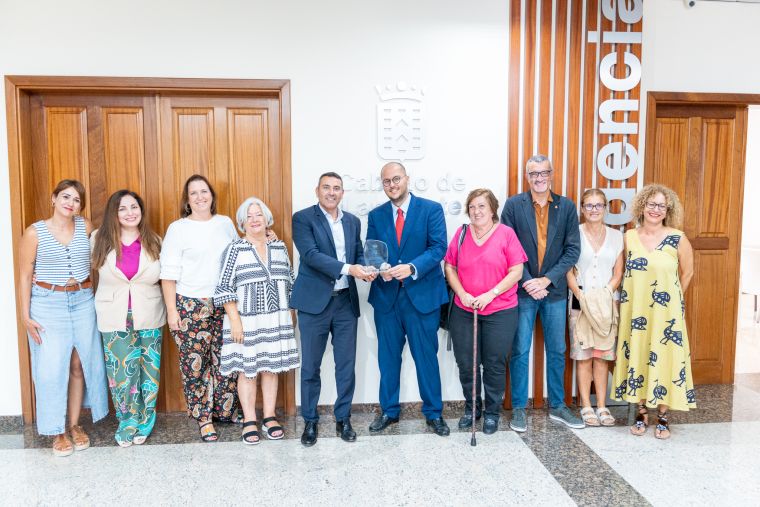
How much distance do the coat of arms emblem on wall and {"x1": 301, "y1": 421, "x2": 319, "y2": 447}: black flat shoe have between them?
1.82 meters

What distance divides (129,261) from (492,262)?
2209 mm

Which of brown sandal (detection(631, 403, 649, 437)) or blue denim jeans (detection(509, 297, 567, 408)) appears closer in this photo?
brown sandal (detection(631, 403, 649, 437))

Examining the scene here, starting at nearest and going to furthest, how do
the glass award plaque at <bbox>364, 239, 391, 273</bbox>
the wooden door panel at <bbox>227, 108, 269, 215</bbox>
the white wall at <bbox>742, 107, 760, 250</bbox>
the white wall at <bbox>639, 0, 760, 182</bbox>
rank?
1. the glass award plaque at <bbox>364, 239, 391, 273</bbox>
2. the wooden door panel at <bbox>227, 108, 269, 215</bbox>
3. the white wall at <bbox>639, 0, 760, 182</bbox>
4. the white wall at <bbox>742, 107, 760, 250</bbox>

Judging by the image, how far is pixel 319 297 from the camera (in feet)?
9.98

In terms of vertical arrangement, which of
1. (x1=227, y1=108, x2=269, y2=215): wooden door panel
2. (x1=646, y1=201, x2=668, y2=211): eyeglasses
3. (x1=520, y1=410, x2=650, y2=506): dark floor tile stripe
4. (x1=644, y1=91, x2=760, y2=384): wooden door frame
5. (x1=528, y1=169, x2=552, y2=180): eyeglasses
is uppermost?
(x1=644, y1=91, x2=760, y2=384): wooden door frame

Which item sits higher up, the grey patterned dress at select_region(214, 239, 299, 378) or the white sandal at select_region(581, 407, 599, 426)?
the grey patterned dress at select_region(214, 239, 299, 378)

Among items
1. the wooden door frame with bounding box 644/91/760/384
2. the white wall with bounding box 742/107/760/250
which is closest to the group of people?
the wooden door frame with bounding box 644/91/760/384

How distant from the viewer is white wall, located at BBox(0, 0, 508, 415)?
324 centimetres

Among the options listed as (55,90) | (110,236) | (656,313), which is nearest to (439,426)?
(656,313)

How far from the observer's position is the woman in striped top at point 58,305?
9.69 ft

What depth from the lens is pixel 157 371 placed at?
10.4 ft

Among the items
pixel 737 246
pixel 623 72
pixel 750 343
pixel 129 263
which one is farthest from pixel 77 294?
pixel 750 343

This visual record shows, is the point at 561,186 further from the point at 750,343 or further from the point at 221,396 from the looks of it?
the point at 750,343

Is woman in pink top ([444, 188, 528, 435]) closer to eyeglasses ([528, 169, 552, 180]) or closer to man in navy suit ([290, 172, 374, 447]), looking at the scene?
eyeglasses ([528, 169, 552, 180])
